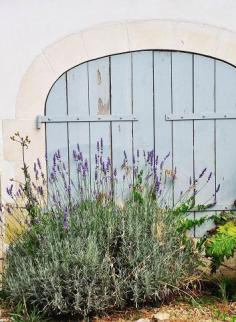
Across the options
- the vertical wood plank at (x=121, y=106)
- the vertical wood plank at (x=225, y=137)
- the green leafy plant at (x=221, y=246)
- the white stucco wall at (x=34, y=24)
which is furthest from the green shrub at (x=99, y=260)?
the white stucco wall at (x=34, y=24)

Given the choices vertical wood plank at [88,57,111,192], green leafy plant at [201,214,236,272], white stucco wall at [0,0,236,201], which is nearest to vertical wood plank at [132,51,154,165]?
white stucco wall at [0,0,236,201]

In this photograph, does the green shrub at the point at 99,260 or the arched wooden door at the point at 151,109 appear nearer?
the green shrub at the point at 99,260

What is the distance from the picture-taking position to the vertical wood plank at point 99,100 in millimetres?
5375

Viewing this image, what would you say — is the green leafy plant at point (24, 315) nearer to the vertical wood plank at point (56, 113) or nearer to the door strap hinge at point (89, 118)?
the vertical wood plank at point (56, 113)

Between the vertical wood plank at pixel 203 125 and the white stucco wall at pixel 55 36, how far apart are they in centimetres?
30

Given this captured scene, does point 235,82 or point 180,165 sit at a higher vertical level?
point 235,82

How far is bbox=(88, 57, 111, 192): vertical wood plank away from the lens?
5.38 m

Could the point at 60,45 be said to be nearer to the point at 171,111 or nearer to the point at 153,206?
the point at 171,111

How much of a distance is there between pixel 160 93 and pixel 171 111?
0.18 meters

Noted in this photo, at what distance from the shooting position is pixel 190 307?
460 cm

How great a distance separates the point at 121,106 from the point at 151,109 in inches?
10.2

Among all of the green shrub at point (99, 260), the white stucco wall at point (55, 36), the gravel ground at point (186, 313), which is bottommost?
the gravel ground at point (186, 313)

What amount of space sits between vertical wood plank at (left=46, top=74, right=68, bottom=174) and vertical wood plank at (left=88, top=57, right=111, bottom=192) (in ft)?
0.75

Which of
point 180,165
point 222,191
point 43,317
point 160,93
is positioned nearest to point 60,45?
point 160,93
